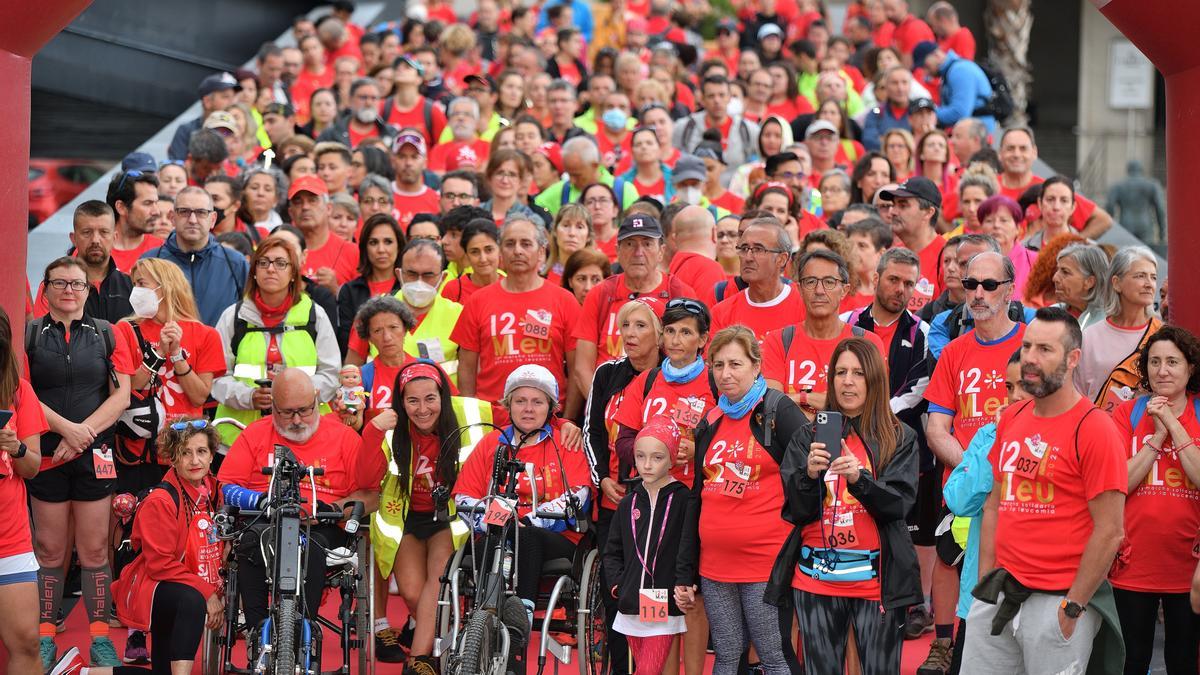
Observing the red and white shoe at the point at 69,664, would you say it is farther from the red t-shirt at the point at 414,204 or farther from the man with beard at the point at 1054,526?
the red t-shirt at the point at 414,204

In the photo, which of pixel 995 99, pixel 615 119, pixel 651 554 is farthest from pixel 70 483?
pixel 995 99

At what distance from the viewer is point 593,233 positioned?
11.6 meters

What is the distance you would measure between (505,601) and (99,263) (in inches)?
156

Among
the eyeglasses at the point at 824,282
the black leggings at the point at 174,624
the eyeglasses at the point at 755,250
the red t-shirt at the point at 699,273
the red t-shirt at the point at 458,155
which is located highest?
the red t-shirt at the point at 458,155

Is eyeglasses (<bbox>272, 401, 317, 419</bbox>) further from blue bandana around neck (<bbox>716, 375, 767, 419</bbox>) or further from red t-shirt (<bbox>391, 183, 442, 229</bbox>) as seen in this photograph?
red t-shirt (<bbox>391, 183, 442, 229</bbox>)

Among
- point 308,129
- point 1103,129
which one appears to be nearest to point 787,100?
point 308,129

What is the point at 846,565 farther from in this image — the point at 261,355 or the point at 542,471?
the point at 261,355

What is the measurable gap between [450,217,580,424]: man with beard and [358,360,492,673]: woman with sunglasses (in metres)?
0.65

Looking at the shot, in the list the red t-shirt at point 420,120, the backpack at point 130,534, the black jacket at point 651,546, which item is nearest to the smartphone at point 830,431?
Result: the black jacket at point 651,546

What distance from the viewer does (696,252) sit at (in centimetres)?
1037

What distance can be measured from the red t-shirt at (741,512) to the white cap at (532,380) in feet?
3.96

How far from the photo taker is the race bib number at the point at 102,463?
9.42 metres

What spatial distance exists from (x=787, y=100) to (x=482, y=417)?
8.41 meters

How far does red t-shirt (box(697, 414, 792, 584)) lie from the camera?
776 cm
